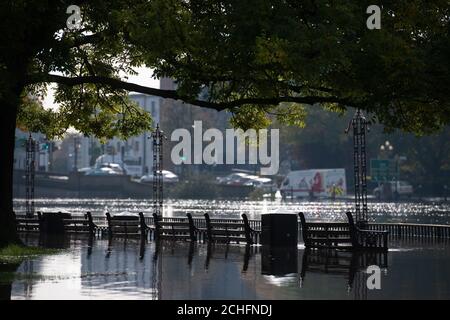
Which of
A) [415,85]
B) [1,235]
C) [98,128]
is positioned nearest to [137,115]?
[98,128]

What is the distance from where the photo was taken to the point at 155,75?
87.1 ft

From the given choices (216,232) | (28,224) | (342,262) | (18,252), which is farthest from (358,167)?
(28,224)

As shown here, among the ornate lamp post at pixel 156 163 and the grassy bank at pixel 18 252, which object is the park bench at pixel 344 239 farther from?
the ornate lamp post at pixel 156 163

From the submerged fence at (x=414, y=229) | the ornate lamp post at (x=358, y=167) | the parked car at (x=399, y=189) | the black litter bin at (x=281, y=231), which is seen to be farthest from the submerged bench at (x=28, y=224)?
the parked car at (x=399, y=189)

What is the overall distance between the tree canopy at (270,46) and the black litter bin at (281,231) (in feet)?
15.1

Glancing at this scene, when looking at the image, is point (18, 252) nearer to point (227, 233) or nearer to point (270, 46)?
point (227, 233)

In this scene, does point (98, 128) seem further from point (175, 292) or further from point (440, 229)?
point (175, 292)

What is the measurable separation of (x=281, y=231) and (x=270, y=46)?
10.1m

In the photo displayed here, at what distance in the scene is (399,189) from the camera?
5896 inches

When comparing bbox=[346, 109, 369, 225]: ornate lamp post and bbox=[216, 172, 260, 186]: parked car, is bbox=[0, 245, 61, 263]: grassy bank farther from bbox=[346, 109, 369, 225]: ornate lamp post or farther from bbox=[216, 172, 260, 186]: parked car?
bbox=[216, 172, 260, 186]: parked car

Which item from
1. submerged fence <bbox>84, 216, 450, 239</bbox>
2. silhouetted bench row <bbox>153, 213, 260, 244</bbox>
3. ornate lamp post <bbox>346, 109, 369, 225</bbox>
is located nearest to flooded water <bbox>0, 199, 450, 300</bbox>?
silhouetted bench row <bbox>153, 213, 260, 244</bbox>

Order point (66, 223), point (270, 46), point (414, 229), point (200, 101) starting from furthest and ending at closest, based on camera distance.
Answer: point (66, 223), point (414, 229), point (200, 101), point (270, 46)
